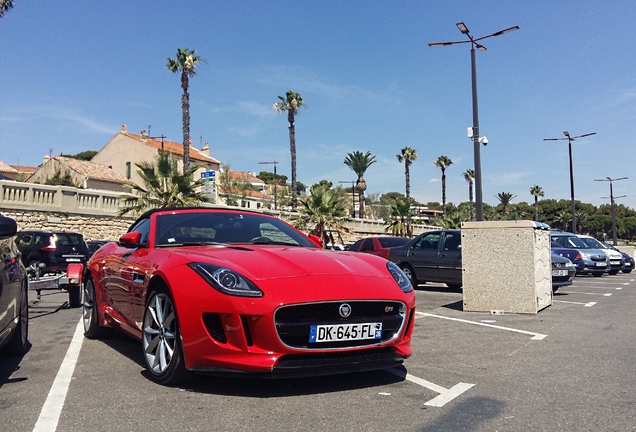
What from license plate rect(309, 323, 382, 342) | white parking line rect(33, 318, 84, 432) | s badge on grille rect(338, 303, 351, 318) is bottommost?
white parking line rect(33, 318, 84, 432)

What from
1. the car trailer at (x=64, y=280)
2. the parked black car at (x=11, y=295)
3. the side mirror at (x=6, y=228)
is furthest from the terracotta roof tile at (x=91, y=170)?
the side mirror at (x=6, y=228)

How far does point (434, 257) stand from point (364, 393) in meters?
10.2

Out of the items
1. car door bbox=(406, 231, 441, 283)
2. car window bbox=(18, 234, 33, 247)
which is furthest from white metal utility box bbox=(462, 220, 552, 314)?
car window bbox=(18, 234, 33, 247)

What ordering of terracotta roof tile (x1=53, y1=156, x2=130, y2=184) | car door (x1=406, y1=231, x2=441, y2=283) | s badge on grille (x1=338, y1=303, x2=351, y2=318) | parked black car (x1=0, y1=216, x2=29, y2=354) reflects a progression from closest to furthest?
s badge on grille (x1=338, y1=303, x2=351, y2=318) < parked black car (x1=0, y1=216, x2=29, y2=354) < car door (x1=406, y1=231, x2=441, y2=283) < terracotta roof tile (x1=53, y1=156, x2=130, y2=184)

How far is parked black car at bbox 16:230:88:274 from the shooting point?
16344 millimetres

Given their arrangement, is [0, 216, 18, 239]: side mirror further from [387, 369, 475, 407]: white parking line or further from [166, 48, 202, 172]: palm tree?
[166, 48, 202, 172]: palm tree

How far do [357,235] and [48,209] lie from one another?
80.1ft

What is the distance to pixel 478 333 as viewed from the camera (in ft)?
22.6

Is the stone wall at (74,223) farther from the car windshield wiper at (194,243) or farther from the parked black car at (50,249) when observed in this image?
the car windshield wiper at (194,243)

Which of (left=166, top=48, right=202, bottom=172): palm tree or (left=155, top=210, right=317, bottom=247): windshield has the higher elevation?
(left=166, top=48, right=202, bottom=172): palm tree

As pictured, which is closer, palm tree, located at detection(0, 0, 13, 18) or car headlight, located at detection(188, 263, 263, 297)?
car headlight, located at detection(188, 263, 263, 297)

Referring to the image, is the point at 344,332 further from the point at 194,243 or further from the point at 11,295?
the point at 11,295

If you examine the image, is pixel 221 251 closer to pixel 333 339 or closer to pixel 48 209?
pixel 333 339

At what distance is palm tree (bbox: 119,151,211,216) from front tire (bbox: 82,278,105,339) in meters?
19.1
